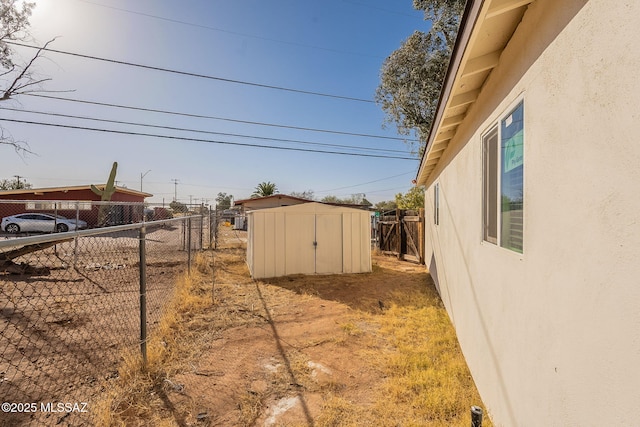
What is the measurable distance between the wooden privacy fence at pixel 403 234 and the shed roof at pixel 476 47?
7567 millimetres

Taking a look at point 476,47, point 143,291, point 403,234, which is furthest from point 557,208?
point 403,234

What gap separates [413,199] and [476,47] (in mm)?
18102

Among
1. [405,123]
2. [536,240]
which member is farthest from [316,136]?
[536,240]

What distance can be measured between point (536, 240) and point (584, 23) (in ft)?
3.74

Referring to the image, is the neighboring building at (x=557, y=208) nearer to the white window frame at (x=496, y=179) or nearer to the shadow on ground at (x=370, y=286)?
the white window frame at (x=496, y=179)

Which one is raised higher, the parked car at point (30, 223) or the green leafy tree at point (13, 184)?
the green leafy tree at point (13, 184)

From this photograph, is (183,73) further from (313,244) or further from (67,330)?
(67,330)

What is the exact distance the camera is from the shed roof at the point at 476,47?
2025 mm

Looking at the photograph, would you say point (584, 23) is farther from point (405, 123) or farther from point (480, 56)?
point (405, 123)

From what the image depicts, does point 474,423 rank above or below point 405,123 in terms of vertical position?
below

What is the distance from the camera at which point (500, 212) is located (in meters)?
2.62

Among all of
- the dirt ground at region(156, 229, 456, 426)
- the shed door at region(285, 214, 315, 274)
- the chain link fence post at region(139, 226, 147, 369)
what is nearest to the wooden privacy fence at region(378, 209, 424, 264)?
the dirt ground at region(156, 229, 456, 426)

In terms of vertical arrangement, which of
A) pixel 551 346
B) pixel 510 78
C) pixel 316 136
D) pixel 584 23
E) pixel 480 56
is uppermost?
pixel 316 136

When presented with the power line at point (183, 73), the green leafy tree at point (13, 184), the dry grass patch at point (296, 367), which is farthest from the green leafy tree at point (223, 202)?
the green leafy tree at point (13, 184)
